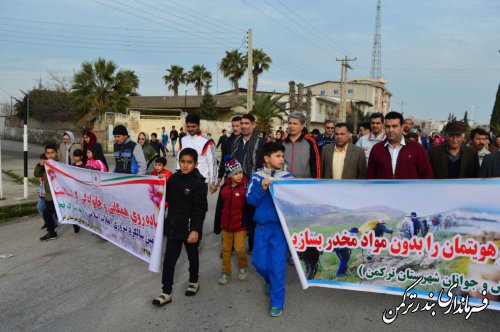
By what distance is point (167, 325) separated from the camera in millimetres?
3557

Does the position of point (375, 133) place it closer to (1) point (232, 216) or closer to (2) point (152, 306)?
(1) point (232, 216)

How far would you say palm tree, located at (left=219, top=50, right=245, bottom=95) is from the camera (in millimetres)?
46438

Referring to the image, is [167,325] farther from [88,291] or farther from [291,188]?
[291,188]

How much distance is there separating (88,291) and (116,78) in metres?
24.5

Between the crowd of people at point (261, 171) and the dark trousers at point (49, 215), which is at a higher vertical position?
the crowd of people at point (261, 171)

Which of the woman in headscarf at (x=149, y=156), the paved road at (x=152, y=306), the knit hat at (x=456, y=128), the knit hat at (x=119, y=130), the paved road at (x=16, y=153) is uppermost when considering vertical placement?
the knit hat at (x=456, y=128)

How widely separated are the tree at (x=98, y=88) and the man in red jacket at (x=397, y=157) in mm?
24656

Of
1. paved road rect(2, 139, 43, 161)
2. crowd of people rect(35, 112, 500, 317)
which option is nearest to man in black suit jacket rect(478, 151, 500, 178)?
crowd of people rect(35, 112, 500, 317)

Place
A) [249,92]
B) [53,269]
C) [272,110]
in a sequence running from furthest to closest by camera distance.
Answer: [272,110] < [249,92] < [53,269]

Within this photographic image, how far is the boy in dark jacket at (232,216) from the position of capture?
4602mm

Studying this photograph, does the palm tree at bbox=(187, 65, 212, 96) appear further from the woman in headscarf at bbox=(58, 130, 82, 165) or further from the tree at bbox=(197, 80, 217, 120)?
the woman in headscarf at bbox=(58, 130, 82, 165)

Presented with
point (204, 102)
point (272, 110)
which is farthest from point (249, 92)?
point (204, 102)

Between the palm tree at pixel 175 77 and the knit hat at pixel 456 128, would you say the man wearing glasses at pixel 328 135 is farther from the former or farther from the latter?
the palm tree at pixel 175 77

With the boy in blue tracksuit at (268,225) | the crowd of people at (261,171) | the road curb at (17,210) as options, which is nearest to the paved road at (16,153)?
the road curb at (17,210)
